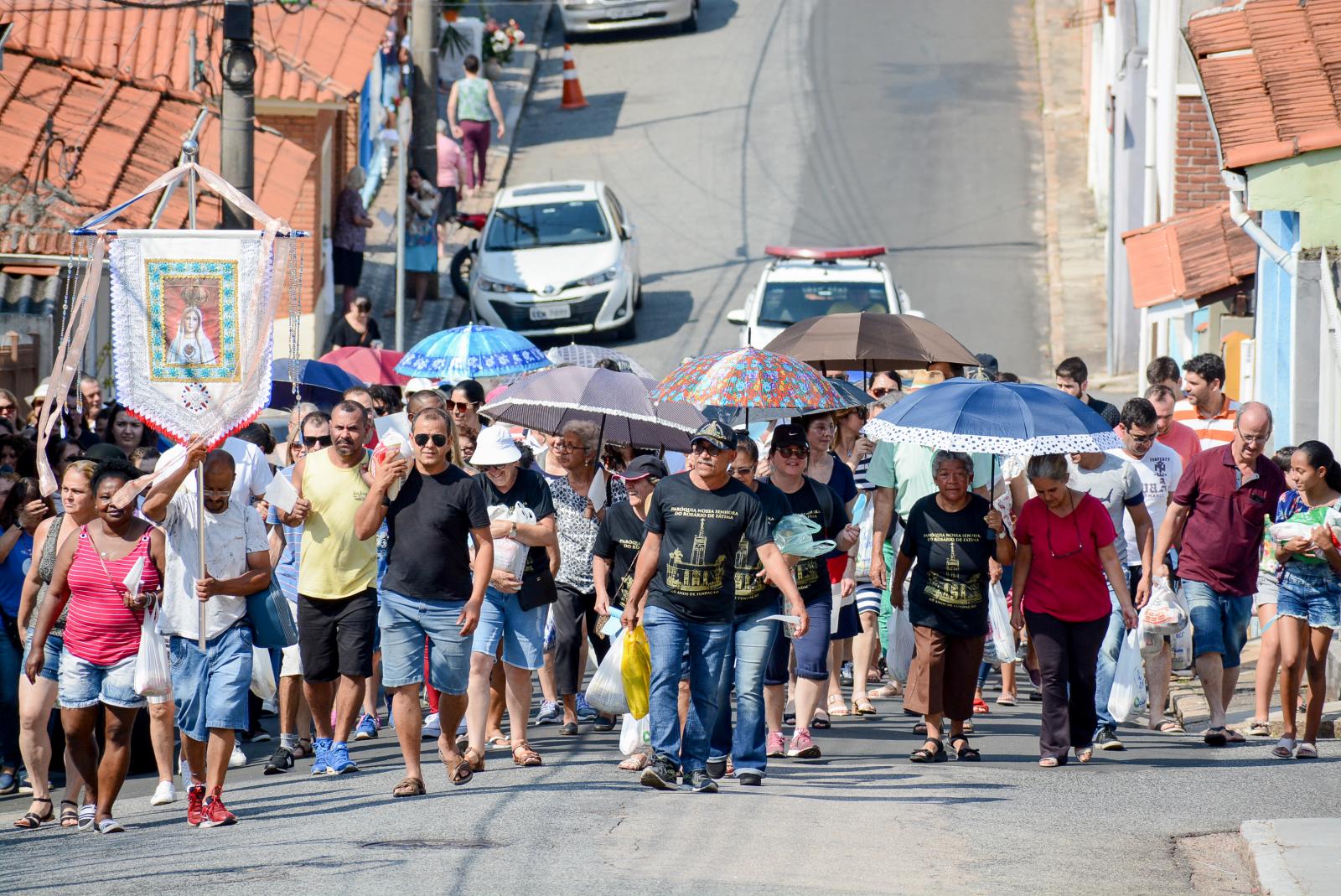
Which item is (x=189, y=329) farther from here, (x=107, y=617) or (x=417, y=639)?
(x=417, y=639)

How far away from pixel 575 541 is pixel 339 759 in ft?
6.96

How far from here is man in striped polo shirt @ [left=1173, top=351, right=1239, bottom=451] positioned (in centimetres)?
1306

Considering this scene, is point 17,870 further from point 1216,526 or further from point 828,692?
point 1216,526

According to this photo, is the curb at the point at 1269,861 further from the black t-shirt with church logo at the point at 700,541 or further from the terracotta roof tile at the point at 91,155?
the terracotta roof tile at the point at 91,155

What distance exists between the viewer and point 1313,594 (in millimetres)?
10898

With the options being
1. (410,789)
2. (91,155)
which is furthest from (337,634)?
(91,155)

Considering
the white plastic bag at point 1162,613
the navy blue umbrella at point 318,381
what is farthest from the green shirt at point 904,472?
the navy blue umbrella at point 318,381

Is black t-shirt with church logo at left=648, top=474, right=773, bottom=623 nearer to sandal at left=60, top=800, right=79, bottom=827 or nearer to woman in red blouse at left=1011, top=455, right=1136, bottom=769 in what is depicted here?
woman in red blouse at left=1011, top=455, right=1136, bottom=769

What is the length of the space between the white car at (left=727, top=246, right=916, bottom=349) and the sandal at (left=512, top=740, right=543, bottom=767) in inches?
448

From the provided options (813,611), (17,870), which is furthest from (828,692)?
(17,870)

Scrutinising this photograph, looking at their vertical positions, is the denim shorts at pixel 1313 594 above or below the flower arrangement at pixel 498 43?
below

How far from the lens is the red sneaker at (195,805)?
9.08 meters

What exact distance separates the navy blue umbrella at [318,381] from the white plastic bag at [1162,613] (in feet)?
20.6

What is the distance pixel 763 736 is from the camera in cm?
984
